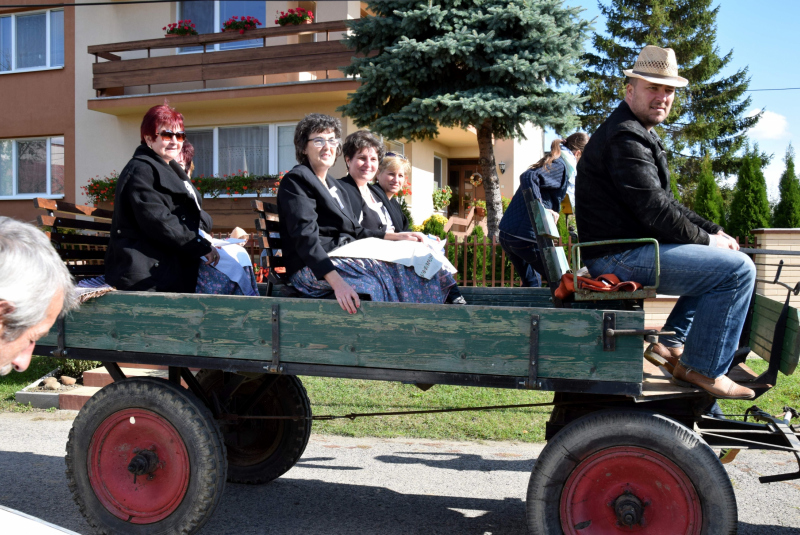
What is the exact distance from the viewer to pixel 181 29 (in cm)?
1574

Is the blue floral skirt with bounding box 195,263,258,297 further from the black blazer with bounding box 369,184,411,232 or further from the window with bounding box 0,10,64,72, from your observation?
the window with bounding box 0,10,64,72

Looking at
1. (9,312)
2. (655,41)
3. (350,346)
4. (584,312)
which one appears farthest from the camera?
(655,41)

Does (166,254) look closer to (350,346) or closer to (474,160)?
(350,346)

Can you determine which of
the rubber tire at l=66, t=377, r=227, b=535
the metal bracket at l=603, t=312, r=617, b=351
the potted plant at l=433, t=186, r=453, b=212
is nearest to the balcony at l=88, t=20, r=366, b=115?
the potted plant at l=433, t=186, r=453, b=212

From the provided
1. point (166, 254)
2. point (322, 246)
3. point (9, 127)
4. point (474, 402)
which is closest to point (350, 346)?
point (322, 246)

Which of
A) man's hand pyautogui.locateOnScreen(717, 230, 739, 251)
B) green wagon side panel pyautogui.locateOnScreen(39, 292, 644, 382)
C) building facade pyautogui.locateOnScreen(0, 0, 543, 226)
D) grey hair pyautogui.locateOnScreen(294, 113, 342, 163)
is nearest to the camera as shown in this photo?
green wagon side panel pyautogui.locateOnScreen(39, 292, 644, 382)

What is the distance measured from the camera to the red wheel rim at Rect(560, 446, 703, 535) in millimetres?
2752

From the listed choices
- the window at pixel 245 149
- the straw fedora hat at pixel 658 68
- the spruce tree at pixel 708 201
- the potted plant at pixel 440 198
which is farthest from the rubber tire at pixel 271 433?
the potted plant at pixel 440 198

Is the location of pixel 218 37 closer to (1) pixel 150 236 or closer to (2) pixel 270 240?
(1) pixel 150 236

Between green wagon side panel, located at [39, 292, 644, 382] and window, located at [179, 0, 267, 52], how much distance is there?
14.7 meters

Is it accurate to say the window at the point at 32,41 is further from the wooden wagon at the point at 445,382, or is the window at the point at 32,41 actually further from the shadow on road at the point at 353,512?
the shadow on road at the point at 353,512

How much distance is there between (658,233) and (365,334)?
57.3 inches

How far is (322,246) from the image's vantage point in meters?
3.63

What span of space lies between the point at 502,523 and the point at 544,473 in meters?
1.05
